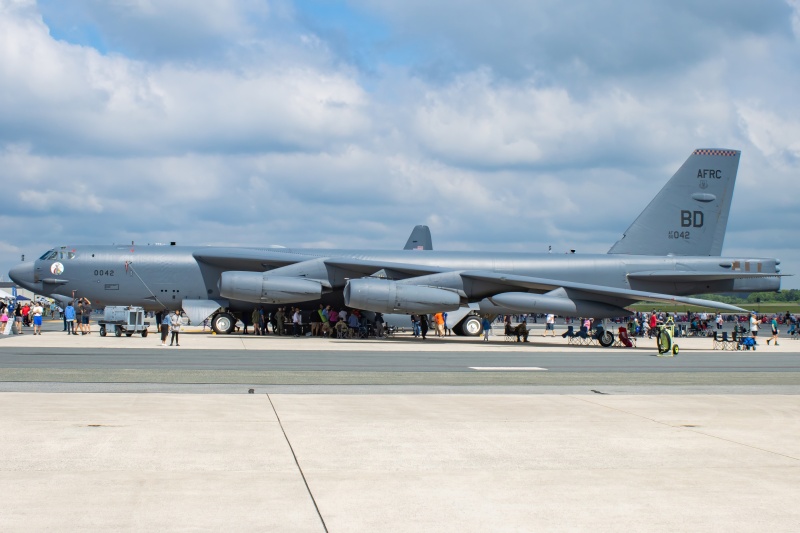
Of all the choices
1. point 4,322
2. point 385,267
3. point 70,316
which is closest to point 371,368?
point 385,267

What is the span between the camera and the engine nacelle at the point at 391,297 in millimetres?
31547

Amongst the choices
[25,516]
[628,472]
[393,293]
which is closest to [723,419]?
[628,472]

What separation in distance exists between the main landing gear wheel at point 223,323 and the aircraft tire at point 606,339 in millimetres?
14739

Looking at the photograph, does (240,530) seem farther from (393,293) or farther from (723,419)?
(393,293)

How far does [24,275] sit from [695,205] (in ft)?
92.1

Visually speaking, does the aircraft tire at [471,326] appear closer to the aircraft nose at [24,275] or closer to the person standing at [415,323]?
the person standing at [415,323]

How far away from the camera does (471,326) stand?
38562 millimetres

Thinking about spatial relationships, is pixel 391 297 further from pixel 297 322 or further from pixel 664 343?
pixel 664 343

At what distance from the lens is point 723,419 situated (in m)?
11.6

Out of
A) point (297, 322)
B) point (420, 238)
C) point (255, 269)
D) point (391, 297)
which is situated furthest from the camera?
point (420, 238)

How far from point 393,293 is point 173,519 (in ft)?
84.4

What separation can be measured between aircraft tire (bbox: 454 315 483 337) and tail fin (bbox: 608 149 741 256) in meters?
8.25

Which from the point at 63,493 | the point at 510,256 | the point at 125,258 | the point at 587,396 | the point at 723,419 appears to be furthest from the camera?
the point at 510,256

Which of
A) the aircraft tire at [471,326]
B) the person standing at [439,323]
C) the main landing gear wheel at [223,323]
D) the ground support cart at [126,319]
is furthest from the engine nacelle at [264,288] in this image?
the aircraft tire at [471,326]
